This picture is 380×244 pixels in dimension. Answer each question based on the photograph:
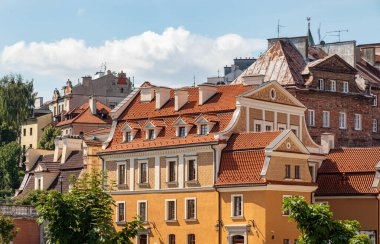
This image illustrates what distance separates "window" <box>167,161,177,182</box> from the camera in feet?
264

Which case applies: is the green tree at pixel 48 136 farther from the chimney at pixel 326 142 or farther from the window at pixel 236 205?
the window at pixel 236 205

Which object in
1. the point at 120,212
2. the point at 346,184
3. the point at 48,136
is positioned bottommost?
the point at 120,212

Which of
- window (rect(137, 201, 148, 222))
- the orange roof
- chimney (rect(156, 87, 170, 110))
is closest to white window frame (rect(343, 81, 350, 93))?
chimney (rect(156, 87, 170, 110))

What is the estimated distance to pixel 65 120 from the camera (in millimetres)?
146375

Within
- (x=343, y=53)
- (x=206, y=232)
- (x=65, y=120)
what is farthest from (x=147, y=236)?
(x=65, y=120)

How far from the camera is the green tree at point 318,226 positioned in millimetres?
63000

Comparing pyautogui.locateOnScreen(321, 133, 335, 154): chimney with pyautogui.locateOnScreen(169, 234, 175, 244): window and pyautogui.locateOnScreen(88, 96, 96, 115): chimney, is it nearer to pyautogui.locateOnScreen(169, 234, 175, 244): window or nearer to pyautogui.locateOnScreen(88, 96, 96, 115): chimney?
pyautogui.locateOnScreen(169, 234, 175, 244): window

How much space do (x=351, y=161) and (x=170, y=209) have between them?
42.4ft

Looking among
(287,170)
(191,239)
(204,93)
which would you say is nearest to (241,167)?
(287,170)

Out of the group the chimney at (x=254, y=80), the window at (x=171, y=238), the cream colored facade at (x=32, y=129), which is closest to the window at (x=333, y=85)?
the chimney at (x=254, y=80)

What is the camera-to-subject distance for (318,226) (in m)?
63.1

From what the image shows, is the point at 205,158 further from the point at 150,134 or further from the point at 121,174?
the point at 121,174

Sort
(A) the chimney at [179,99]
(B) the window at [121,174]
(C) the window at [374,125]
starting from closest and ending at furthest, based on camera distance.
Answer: (A) the chimney at [179,99] < (B) the window at [121,174] < (C) the window at [374,125]

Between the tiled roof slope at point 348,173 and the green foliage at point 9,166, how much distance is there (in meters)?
55.9
